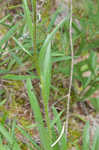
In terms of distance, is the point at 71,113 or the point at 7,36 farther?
the point at 71,113

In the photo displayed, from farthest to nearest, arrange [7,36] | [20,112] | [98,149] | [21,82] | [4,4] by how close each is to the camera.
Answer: [4,4]
[21,82]
[20,112]
[7,36]
[98,149]

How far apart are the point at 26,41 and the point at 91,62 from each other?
0.49 m

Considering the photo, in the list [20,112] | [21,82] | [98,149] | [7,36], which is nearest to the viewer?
[98,149]

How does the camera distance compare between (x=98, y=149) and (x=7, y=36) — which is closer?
(x=98, y=149)

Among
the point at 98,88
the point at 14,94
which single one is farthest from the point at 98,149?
the point at 14,94

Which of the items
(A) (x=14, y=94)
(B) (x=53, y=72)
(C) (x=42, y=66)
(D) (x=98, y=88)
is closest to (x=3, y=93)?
(A) (x=14, y=94)

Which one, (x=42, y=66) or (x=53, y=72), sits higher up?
(x=42, y=66)

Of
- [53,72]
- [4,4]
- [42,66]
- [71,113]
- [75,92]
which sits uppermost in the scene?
[4,4]

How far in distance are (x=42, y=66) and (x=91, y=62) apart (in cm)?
87

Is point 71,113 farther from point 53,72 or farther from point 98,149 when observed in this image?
point 98,149

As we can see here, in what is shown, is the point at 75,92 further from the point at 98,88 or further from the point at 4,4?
the point at 4,4

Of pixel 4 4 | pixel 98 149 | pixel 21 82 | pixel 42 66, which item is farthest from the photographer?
pixel 4 4

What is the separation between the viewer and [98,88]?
4.88 feet

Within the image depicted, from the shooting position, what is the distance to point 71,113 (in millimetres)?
1560
